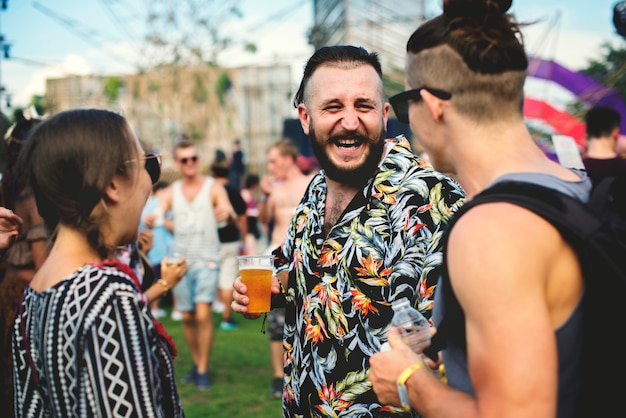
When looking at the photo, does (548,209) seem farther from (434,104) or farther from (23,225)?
(23,225)

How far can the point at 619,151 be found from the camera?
5.57m

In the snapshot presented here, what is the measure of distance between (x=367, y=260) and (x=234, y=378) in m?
5.08

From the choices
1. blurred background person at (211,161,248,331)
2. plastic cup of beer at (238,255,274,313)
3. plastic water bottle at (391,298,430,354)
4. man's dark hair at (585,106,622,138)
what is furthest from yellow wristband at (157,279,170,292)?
blurred background person at (211,161,248,331)

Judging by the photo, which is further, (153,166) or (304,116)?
(304,116)

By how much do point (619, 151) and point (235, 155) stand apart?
14.7 m

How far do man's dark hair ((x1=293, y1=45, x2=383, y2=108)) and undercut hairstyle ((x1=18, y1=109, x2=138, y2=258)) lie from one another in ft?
4.45

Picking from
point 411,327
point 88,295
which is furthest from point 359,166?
point 88,295

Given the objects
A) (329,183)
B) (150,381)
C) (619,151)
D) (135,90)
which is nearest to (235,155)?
(135,90)

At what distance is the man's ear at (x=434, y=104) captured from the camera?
1.78 metres

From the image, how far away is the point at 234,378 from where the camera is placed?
7.34 m

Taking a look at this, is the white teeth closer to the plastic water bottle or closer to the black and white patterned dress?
the plastic water bottle

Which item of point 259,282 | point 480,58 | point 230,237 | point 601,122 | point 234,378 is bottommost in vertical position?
point 234,378

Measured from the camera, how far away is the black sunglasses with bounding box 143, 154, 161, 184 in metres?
2.34

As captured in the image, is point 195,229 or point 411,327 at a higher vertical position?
point 411,327
